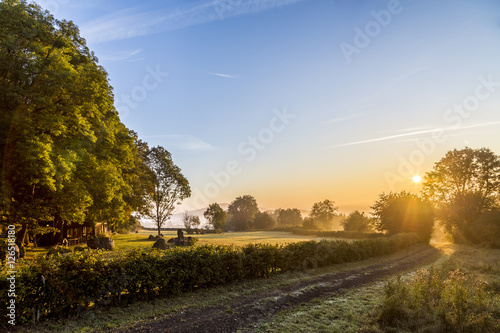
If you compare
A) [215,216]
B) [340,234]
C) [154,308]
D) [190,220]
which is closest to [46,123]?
[154,308]

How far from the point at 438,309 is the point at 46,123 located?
2063cm

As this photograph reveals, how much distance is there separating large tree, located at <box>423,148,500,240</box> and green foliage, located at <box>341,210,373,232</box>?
14.6 meters

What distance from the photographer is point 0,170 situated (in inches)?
626

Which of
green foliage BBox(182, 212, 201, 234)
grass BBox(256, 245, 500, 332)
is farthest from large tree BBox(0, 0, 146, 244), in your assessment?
green foliage BBox(182, 212, 201, 234)

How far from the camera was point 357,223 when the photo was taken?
2168 inches

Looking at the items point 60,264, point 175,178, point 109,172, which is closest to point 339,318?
point 60,264

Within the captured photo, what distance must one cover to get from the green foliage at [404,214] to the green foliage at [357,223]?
15.0 m

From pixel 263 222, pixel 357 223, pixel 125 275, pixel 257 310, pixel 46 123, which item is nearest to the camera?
pixel 257 310

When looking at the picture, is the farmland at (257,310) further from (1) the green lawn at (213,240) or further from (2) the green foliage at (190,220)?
(2) the green foliage at (190,220)

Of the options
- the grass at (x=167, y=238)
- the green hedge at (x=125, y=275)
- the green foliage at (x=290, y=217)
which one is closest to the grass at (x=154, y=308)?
the green hedge at (x=125, y=275)

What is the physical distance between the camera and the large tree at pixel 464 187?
39.1 metres

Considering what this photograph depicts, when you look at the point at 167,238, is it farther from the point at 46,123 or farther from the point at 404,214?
the point at 404,214

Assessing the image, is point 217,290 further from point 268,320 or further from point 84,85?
point 84,85

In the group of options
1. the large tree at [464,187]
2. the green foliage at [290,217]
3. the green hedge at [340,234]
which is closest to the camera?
the large tree at [464,187]
